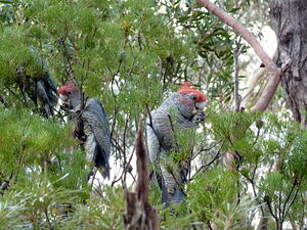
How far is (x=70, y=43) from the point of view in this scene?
2256 mm

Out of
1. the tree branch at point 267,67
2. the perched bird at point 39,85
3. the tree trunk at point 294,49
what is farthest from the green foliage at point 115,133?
the tree trunk at point 294,49

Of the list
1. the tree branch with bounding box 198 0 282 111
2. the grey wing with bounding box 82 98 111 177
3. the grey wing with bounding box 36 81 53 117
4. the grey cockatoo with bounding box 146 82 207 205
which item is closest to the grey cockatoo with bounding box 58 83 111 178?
the grey wing with bounding box 82 98 111 177

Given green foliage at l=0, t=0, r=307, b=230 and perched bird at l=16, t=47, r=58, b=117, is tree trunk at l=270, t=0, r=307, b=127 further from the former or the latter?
perched bird at l=16, t=47, r=58, b=117

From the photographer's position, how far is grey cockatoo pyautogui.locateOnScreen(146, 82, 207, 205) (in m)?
2.27

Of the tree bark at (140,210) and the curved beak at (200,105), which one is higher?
the curved beak at (200,105)

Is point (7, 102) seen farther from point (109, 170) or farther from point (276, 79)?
point (276, 79)

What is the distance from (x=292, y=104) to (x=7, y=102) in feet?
3.45

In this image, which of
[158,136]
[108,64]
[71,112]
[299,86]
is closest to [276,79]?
[299,86]

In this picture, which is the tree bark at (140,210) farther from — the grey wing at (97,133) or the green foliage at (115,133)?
the grey wing at (97,133)

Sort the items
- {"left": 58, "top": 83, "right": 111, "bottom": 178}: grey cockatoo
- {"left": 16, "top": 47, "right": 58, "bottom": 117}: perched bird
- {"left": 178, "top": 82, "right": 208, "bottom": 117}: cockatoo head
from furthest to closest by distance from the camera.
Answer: {"left": 58, "top": 83, "right": 111, "bottom": 178}: grey cockatoo, {"left": 178, "top": 82, "right": 208, "bottom": 117}: cockatoo head, {"left": 16, "top": 47, "right": 58, "bottom": 117}: perched bird

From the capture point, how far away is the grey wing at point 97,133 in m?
2.68

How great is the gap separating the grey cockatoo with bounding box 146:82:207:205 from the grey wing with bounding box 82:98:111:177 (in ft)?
0.88

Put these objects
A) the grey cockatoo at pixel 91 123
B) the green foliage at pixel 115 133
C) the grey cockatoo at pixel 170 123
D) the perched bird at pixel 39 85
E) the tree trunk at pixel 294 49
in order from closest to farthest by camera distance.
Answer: the green foliage at pixel 115 133 < the perched bird at pixel 39 85 < the grey cockatoo at pixel 170 123 < the tree trunk at pixel 294 49 < the grey cockatoo at pixel 91 123

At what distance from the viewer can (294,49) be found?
96.2 inches
